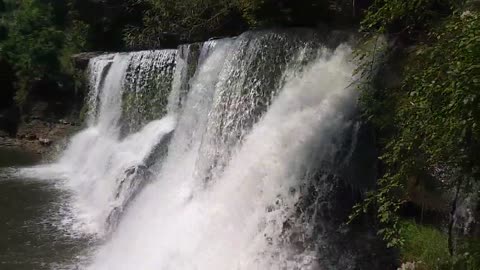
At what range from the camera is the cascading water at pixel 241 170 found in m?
6.04

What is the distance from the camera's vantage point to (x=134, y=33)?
16.5 metres

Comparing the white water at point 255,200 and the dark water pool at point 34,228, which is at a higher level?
the white water at point 255,200

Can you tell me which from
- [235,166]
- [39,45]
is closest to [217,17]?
[235,166]

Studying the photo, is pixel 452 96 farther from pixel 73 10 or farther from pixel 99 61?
pixel 73 10

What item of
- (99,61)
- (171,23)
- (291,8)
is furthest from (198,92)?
(99,61)

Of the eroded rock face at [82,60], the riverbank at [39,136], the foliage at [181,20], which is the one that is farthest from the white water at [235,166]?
the eroded rock face at [82,60]

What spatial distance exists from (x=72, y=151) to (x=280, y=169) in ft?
29.4

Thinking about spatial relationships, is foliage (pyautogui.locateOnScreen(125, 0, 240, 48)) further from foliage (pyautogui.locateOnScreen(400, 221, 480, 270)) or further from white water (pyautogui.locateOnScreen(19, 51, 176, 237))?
foliage (pyautogui.locateOnScreen(400, 221, 480, 270))

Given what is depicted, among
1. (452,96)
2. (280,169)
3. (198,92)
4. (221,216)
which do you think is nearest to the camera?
(452,96)

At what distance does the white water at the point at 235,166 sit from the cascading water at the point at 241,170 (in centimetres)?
2

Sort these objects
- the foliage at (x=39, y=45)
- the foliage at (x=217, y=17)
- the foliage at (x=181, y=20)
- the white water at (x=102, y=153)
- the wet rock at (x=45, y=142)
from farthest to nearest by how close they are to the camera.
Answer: the foliage at (x=39, y=45)
the wet rock at (x=45, y=142)
the foliage at (x=181, y=20)
the white water at (x=102, y=153)
the foliage at (x=217, y=17)

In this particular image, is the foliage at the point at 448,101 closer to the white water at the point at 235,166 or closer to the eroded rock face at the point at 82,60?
the white water at the point at 235,166

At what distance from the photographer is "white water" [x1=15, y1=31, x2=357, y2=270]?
616 centimetres

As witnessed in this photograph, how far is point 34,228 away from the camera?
8336 millimetres
